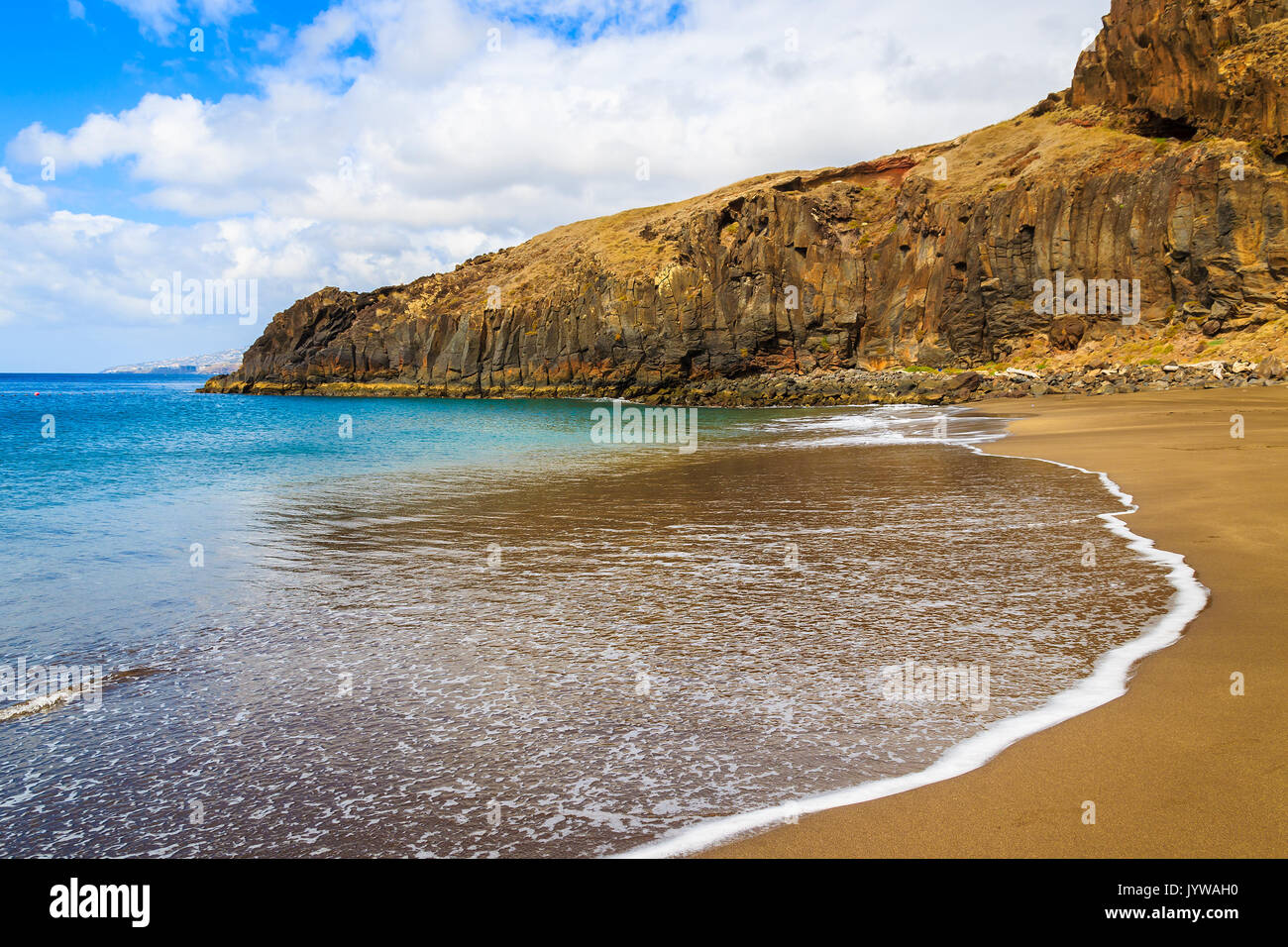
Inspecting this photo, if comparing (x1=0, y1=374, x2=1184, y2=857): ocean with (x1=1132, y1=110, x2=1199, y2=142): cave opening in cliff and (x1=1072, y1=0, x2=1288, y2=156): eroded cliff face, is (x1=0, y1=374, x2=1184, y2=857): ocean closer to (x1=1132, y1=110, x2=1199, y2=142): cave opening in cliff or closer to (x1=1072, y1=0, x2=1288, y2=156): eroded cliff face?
(x1=1072, y1=0, x2=1288, y2=156): eroded cliff face

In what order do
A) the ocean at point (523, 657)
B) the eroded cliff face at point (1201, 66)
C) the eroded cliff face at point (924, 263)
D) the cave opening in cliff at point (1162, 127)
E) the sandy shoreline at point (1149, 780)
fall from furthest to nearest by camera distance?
the cave opening in cliff at point (1162, 127) → the eroded cliff face at point (924, 263) → the eroded cliff face at point (1201, 66) → the ocean at point (523, 657) → the sandy shoreline at point (1149, 780)

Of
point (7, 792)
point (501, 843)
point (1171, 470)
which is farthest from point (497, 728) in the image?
point (1171, 470)

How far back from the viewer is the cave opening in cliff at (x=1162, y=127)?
49094 mm

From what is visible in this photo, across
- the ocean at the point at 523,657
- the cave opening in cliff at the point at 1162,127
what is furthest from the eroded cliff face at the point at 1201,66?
the ocean at the point at 523,657

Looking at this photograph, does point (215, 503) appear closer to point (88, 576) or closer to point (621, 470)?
point (88, 576)

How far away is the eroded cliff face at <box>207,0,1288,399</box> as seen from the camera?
4347cm

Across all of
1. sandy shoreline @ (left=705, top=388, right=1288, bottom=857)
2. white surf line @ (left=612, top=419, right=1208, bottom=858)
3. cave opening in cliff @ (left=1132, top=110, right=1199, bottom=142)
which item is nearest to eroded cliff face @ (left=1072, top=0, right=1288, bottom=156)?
cave opening in cliff @ (left=1132, top=110, right=1199, bottom=142)

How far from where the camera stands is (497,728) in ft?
15.5

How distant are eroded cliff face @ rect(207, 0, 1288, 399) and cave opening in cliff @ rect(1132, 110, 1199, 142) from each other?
0.37 feet

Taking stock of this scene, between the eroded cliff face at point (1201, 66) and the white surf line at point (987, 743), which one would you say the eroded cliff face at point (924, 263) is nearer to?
the eroded cliff face at point (1201, 66)

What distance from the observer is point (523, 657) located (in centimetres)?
598

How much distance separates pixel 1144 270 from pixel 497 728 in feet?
178

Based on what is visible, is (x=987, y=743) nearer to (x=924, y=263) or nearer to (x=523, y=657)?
(x=523, y=657)

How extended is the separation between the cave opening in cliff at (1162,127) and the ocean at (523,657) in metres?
48.4
